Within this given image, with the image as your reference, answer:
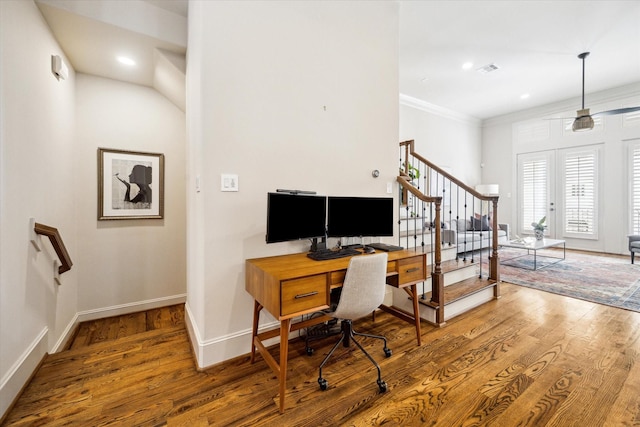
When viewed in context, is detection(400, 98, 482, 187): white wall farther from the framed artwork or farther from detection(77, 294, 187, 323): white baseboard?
detection(77, 294, 187, 323): white baseboard

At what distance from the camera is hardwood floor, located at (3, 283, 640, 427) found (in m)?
1.55

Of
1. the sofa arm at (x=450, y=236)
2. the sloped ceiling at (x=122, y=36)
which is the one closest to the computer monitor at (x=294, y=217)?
the sloped ceiling at (x=122, y=36)

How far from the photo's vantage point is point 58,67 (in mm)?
2348

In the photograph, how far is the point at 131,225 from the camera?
10.6 feet

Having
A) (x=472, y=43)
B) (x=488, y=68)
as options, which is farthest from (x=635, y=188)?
(x=472, y=43)

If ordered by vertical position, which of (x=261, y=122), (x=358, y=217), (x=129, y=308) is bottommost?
(x=129, y=308)

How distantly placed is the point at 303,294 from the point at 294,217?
0.65 meters

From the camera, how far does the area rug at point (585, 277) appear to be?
337cm

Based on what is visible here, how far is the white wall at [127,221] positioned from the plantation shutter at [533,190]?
786 centimetres

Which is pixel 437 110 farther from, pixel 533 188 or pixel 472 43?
pixel 533 188

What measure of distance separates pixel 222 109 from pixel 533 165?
779 centimetres

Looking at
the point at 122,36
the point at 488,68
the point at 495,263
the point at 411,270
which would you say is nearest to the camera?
the point at 411,270

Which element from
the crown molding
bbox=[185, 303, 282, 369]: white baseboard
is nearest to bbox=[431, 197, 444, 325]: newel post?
bbox=[185, 303, 282, 369]: white baseboard

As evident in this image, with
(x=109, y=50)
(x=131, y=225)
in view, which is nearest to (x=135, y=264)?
(x=131, y=225)
